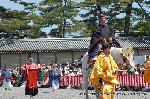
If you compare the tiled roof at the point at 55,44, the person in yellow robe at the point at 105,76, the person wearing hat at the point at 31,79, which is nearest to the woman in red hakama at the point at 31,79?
the person wearing hat at the point at 31,79

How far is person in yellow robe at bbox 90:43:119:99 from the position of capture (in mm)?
9156

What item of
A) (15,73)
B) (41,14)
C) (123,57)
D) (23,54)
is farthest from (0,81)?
(123,57)

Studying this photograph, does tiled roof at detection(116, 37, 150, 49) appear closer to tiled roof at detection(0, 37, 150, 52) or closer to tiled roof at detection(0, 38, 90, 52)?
tiled roof at detection(0, 37, 150, 52)

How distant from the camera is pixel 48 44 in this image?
130 ft

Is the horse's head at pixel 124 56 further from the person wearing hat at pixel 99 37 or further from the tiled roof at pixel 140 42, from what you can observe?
the tiled roof at pixel 140 42

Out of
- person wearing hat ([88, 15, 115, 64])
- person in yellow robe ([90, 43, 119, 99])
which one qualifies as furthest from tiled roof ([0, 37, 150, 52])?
person in yellow robe ([90, 43, 119, 99])

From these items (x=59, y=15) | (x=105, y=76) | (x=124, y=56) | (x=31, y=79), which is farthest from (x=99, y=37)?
(x=59, y=15)

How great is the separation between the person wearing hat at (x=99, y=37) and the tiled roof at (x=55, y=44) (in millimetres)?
26505

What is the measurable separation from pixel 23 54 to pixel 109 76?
97.8 ft

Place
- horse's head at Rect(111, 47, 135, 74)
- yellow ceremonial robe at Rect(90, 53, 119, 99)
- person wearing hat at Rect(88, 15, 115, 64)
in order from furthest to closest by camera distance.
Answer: person wearing hat at Rect(88, 15, 115, 64) < horse's head at Rect(111, 47, 135, 74) < yellow ceremonial robe at Rect(90, 53, 119, 99)

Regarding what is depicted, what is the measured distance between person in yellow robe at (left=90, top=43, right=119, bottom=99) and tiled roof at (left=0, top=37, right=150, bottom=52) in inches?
1122

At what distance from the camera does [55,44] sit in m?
39.2

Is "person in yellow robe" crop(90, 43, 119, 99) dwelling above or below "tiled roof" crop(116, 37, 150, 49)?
below

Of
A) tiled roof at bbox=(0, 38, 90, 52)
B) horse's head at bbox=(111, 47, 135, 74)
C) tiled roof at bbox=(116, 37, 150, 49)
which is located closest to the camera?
horse's head at bbox=(111, 47, 135, 74)
